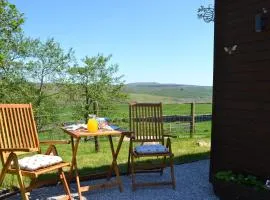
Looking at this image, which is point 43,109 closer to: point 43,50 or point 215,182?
point 43,50

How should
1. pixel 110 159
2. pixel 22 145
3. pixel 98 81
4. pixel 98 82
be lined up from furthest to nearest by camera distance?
pixel 98 81, pixel 98 82, pixel 110 159, pixel 22 145

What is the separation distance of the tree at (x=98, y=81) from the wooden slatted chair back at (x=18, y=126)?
772 centimetres

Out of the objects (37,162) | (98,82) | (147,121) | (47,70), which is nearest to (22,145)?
(37,162)

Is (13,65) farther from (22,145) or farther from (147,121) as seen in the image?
(22,145)

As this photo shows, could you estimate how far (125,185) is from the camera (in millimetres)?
4859

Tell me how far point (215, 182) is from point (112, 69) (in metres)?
12.0

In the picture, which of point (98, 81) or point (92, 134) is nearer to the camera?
point (92, 134)

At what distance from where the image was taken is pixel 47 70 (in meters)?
15.1

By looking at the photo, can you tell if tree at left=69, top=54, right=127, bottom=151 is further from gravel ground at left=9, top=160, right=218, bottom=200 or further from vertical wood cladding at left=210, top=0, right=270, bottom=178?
vertical wood cladding at left=210, top=0, right=270, bottom=178

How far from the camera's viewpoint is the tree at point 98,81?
13.8 m

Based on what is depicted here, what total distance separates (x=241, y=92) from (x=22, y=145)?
8.34 feet

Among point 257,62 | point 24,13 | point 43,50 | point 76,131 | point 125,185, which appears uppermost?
point 24,13

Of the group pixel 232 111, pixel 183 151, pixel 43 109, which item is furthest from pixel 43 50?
pixel 232 111

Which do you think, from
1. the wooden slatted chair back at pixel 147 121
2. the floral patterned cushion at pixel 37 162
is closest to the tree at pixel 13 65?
the wooden slatted chair back at pixel 147 121
